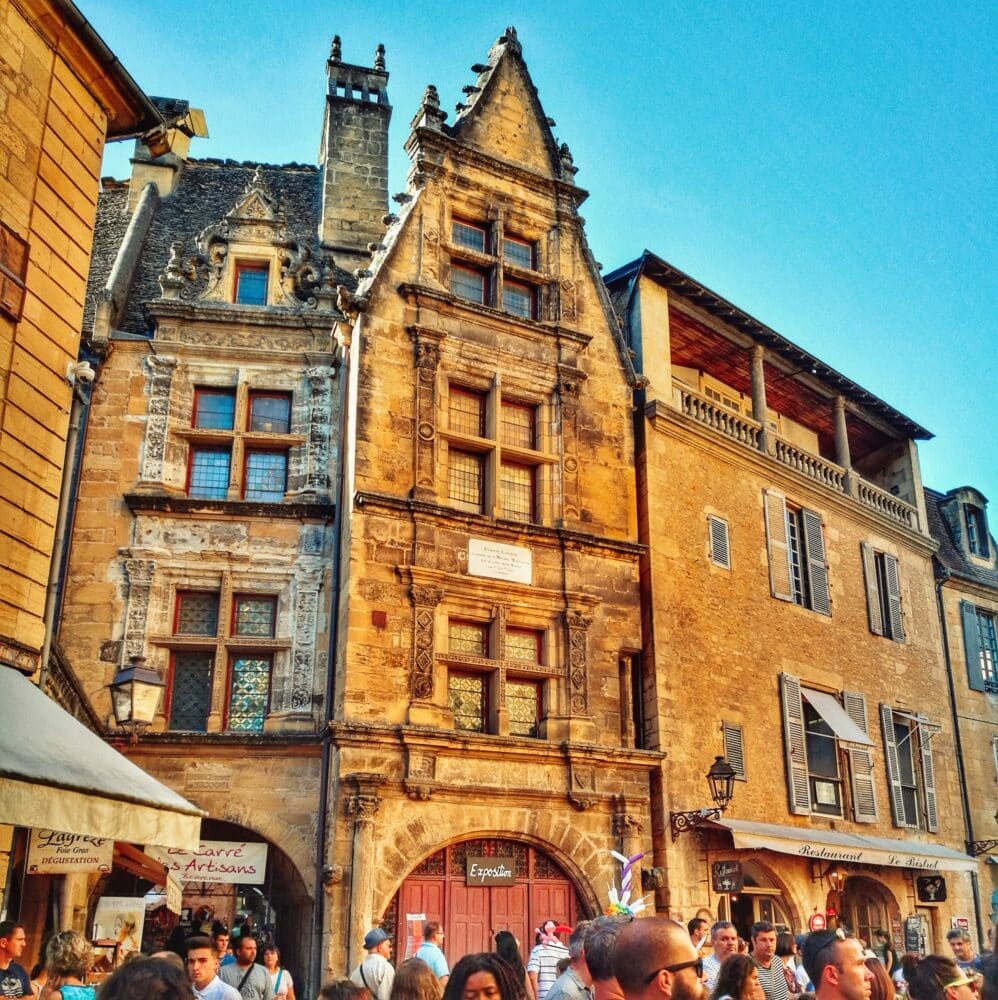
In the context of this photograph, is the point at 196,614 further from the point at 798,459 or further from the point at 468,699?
the point at 798,459

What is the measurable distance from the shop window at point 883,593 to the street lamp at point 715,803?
6.04 meters

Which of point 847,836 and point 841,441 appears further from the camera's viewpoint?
point 841,441

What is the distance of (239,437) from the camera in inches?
597

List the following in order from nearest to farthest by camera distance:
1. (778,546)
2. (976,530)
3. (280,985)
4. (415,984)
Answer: (415,984)
(280,985)
(778,546)
(976,530)

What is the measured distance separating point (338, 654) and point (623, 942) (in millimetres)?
10628

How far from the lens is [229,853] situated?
1346 centimetres

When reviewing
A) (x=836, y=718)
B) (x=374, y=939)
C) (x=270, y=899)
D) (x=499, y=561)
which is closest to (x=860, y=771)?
(x=836, y=718)

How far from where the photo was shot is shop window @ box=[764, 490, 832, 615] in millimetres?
18109

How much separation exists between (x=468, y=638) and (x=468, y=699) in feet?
2.46

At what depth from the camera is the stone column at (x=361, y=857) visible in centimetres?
1241

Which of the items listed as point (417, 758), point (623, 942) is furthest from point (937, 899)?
point (623, 942)

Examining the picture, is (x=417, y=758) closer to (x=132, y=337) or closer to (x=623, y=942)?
(x=132, y=337)

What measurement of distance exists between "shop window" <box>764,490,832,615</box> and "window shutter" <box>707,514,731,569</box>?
1.00m

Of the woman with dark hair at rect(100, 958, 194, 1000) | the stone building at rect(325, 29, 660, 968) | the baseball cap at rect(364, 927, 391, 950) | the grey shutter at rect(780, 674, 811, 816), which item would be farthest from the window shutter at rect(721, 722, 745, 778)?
the woman with dark hair at rect(100, 958, 194, 1000)
